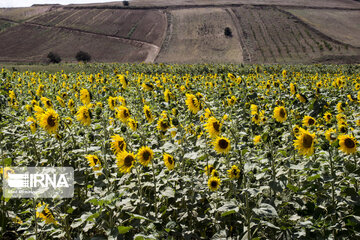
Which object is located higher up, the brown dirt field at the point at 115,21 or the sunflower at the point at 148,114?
the brown dirt field at the point at 115,21

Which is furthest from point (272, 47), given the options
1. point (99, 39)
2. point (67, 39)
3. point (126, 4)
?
point (126, 4)

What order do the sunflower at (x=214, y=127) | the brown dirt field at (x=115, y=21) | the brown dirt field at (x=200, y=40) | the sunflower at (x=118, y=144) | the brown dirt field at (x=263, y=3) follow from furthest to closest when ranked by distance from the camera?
the brown dirt field at (x=263, y=3)
the brown dirt field at (x=115, y=21)
the brown dirt field at (x=200, y=40)
the sunflower at (x=214, y=127)
the sunflower at (x=118, y=144)

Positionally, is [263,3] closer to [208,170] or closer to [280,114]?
[280,114]

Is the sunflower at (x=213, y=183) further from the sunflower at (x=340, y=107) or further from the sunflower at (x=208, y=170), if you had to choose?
the sunflower at (x=340, y=107)

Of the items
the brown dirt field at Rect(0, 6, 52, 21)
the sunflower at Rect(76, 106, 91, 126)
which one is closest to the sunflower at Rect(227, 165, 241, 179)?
the sunflower at Rect(76, 106, 91, 126)

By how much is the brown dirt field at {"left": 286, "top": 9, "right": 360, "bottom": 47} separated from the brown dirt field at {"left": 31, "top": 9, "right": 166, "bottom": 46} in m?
35.4

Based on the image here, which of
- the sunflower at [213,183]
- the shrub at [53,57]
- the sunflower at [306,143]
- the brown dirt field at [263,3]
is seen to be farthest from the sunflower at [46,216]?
the brown dirt field at [263,3]

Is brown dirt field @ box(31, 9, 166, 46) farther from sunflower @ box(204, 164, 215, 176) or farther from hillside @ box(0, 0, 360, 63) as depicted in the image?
sunflower @ box(204, 164, 215, 176)

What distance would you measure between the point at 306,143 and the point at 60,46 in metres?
67.9

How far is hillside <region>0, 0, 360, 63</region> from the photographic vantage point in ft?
172

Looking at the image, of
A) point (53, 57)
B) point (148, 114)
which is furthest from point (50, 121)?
point (53, 57)

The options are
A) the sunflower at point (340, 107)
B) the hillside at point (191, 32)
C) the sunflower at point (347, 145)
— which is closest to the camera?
the sunflower at point (347, 145)

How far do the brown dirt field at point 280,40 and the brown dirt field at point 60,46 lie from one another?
886 inches

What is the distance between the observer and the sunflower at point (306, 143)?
2.84 m
